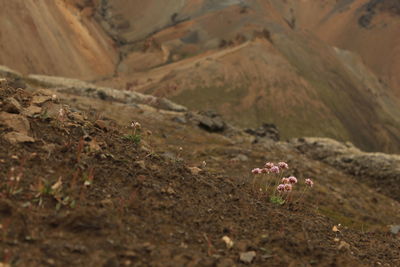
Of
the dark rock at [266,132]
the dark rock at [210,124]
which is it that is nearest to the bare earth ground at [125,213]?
the dark rock at [210,124]

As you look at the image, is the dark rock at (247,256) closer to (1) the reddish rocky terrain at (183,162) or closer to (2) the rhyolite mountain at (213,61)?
(1) the reddish rocky terrain at (183,162)

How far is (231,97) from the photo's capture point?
73375 millimetres

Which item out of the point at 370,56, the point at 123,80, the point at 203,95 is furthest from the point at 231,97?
the point at 370,56

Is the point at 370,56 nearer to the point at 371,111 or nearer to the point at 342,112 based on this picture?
the point at 371,111

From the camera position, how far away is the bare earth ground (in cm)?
511

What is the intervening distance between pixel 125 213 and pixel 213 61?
251ft

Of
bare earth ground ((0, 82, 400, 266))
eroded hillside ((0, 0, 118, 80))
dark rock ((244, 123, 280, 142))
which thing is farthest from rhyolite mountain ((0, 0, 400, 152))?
bare earth ground ((0, 82, 400, 266))

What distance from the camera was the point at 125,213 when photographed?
602 cm

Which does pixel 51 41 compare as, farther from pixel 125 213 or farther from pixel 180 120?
pixel 125 213

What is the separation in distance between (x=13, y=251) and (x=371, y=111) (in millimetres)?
97682

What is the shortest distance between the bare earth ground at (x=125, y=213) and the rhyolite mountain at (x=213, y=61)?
5750cm

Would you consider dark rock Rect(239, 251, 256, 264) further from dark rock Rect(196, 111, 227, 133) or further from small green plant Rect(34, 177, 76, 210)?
dark rock Rect(196, 111, 227, 133)

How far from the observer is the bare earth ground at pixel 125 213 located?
16.8 feet

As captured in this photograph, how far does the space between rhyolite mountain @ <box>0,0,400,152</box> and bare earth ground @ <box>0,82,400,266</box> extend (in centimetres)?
5750
